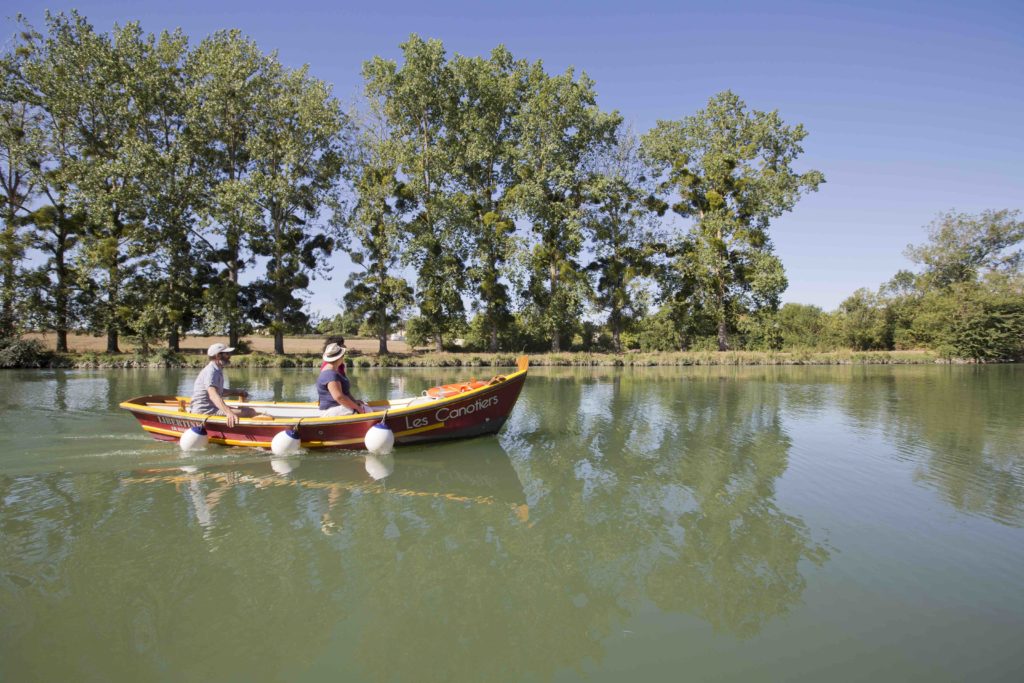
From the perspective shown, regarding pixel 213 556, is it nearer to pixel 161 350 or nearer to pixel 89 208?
pixel 161 350

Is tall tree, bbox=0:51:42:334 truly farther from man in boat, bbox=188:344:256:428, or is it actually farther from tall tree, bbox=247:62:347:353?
man in boat, bbox=188:344:256:428

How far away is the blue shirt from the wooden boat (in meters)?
0.29

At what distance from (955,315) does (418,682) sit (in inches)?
1714

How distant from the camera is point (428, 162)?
33.8 meters

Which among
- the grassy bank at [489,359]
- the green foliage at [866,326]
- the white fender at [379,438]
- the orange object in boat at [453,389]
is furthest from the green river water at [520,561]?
the green foliage at [866,326]

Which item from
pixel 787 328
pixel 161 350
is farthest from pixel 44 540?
pixel 787 328

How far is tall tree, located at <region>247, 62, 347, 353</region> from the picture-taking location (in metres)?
31.8

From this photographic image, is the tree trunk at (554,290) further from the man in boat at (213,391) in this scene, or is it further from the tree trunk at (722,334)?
the man in boat at (213,391)

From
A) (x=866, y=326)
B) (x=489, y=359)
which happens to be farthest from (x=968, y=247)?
(x=489, y=359)

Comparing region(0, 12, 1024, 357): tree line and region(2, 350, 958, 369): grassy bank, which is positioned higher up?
region(0, 12, 1024, 357): tree line

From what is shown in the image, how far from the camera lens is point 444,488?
24.9 ft

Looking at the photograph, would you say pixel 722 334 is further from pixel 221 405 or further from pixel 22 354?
pixel 22 354

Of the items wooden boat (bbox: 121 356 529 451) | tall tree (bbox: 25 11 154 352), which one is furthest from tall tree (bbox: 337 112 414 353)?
wooden boat (bbox: 121 356 529 451)

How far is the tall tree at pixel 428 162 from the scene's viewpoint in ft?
109
